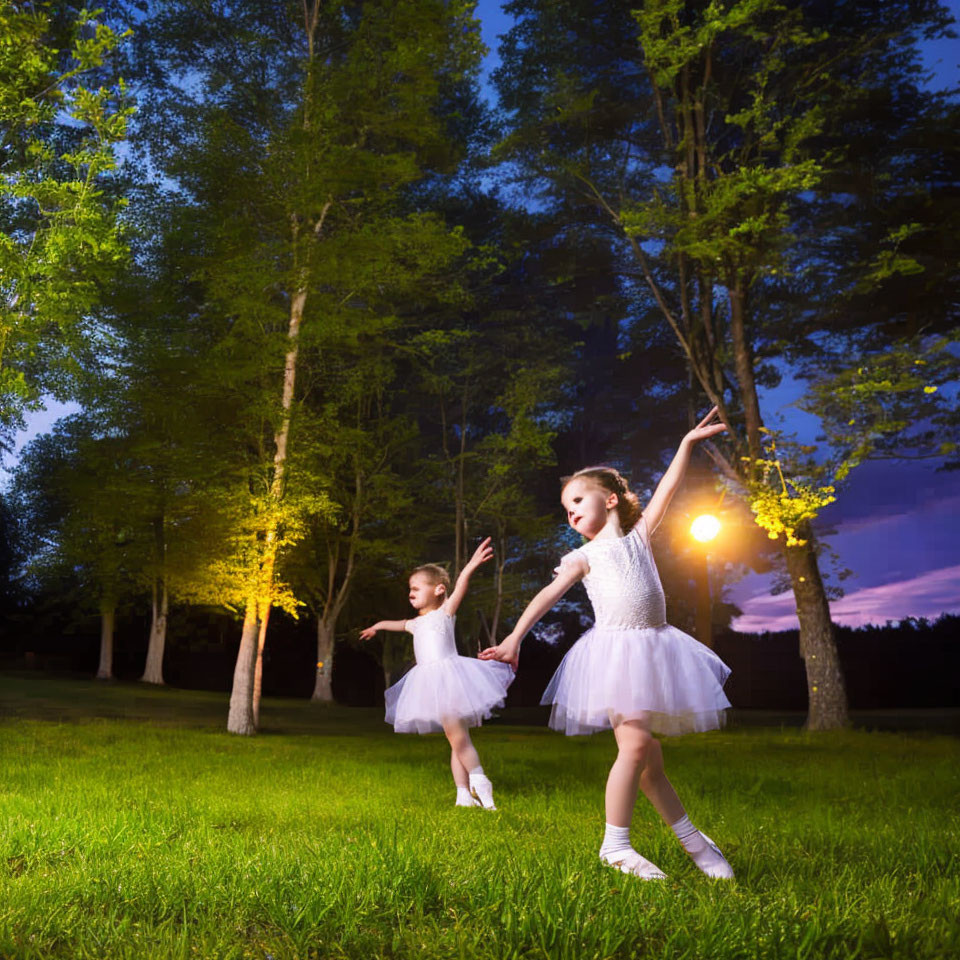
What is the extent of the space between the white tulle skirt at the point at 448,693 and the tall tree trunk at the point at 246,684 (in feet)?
29.5

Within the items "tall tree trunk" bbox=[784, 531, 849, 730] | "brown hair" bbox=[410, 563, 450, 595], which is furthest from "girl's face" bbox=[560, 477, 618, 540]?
Result: "tall tree trunk" bbox=[784, 531, 849, 730]

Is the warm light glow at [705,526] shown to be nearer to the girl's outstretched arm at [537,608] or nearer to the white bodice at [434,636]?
the white bodice at [434,636]

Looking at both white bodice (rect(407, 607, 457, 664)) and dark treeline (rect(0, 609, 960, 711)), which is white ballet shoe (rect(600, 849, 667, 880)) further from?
dark treeline (rect(0, 609, 960, 711))

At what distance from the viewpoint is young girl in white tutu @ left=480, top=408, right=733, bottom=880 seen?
14.3ft

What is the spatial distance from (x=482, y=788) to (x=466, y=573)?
1.94 meters

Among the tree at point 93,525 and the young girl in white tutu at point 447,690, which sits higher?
the tree at point 93,525

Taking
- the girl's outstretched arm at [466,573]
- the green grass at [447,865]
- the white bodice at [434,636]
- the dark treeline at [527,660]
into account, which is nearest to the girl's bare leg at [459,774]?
the green grass at [447,865]

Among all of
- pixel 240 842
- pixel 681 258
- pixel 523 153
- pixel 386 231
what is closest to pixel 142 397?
pixel 386 231

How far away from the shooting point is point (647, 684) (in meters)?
4.38

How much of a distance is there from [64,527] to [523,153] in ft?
72.0

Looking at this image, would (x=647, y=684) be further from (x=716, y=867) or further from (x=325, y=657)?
(x=325, y=657)

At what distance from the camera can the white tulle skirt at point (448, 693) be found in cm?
766

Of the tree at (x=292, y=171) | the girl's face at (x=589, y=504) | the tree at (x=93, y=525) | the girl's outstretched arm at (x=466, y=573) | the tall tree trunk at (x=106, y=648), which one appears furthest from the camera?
the tall tree trunk at (x=106, y=648)

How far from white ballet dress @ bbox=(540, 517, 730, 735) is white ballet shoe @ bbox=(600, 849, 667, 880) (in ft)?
2.06
